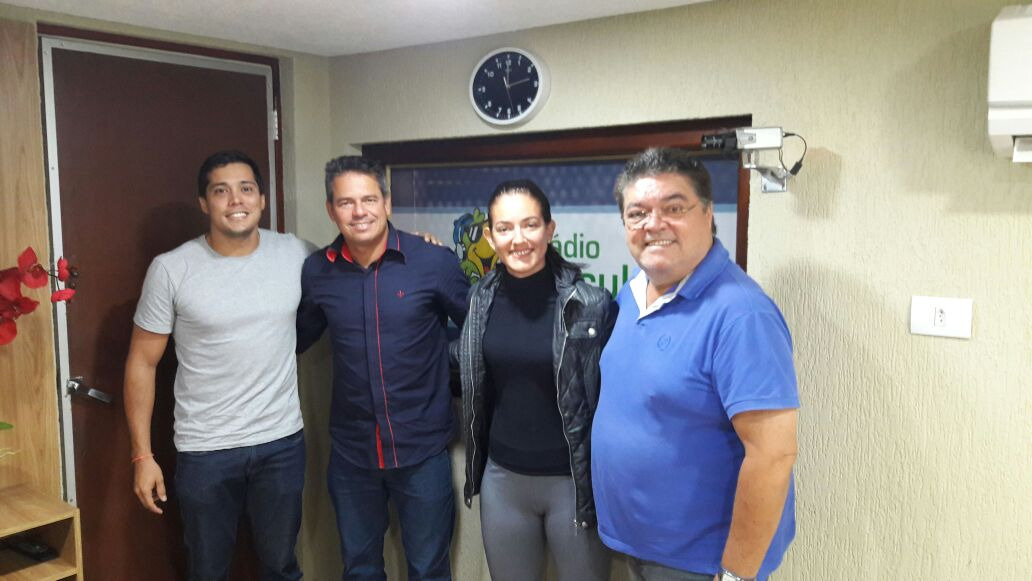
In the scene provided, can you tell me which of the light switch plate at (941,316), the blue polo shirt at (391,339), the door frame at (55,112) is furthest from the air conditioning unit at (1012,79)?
the door frame at (55,112)

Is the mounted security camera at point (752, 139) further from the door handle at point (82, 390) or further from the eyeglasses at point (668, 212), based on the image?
the door handle at point (82, 390)

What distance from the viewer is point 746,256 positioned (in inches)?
76.2

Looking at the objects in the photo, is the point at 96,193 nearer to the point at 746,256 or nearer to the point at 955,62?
the point at 746,256

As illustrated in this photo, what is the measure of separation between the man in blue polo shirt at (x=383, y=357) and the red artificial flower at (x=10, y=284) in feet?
2.38

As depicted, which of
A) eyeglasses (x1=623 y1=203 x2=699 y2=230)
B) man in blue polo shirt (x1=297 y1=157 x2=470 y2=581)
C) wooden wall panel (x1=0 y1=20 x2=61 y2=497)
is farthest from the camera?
man in blue polo shirt (x1=297 y1=157 x2=470 y2=581)

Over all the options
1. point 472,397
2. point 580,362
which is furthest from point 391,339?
point 580,362

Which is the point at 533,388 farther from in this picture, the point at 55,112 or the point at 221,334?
the point at 55,112

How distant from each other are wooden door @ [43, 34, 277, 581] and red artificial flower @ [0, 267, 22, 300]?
1.40 feet

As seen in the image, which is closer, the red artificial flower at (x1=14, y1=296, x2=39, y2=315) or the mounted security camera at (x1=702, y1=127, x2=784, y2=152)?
the mounted security camera at (x1=702, y1=127, x2=784, y2=152)

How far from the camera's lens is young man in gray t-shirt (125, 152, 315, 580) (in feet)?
6.87

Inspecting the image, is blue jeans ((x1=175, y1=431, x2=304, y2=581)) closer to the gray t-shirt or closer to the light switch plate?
the gray t-shirt

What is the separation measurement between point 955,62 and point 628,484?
3.74 feet

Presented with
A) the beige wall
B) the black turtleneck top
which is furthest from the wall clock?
the black turtleneck top

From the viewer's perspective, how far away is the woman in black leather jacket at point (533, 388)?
5.95 ft
